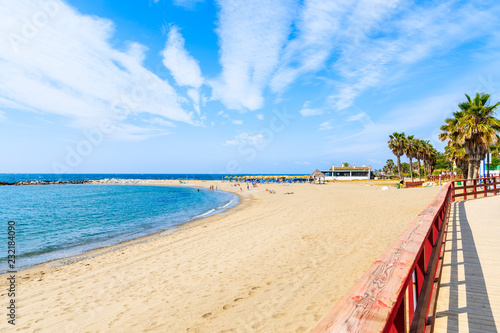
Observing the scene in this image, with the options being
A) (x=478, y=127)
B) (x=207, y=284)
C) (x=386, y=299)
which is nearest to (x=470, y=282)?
(x=386, y=299)

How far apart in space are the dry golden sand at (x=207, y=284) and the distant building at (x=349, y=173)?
203 ft

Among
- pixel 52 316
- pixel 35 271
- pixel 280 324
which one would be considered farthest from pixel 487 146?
pixel 35 271

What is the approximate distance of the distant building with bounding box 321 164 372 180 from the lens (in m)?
68.8

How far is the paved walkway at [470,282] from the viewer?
9.30ft

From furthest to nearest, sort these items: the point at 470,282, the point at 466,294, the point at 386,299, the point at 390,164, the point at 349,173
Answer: the point at 390,164 < the point at 349,173 < the point at 470,282 < the point at 466,294 < the point at 386,299

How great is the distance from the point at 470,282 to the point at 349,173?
71603 mm

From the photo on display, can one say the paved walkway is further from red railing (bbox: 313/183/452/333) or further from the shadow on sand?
red railing (bbox: 313/183/452/333)

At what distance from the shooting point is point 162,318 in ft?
16.7

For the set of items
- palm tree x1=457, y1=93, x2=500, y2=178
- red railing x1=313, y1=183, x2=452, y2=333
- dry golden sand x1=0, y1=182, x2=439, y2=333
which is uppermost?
palm tree x1=457, y1=93, x2=500, y2=178

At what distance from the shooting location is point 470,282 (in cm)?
379

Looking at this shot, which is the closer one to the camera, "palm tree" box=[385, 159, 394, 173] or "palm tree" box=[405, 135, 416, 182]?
"palm tree" box=[405, 135, 416, 182]

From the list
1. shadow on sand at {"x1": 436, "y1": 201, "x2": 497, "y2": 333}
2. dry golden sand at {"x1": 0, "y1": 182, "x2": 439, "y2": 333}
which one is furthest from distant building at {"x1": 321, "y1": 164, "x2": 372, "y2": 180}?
shadow on sand at {"x1": 436, "y1": 201, "x2": 497, "y2": 333}

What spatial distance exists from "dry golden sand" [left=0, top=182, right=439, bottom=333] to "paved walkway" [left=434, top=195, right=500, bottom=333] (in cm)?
202

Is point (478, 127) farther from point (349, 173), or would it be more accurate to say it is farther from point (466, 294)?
point (349, 173)
